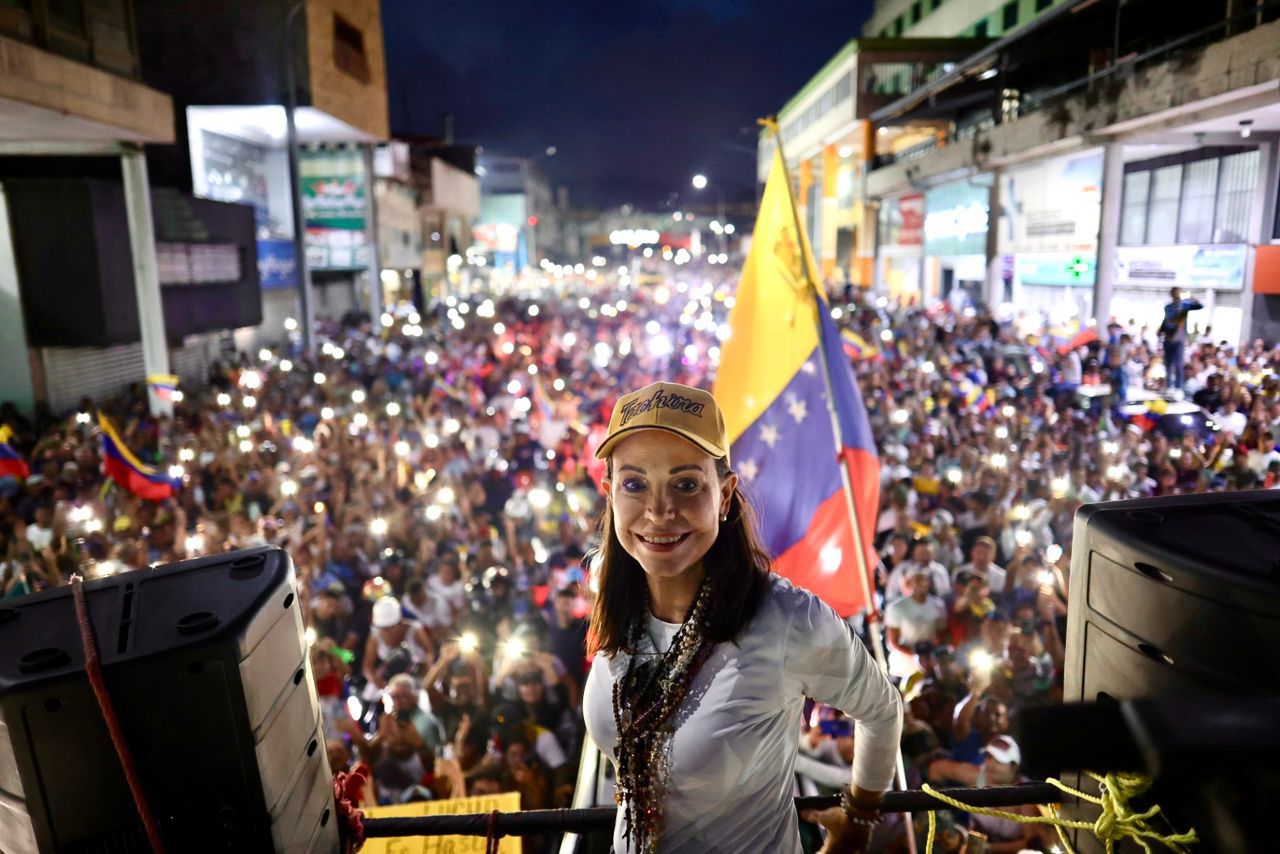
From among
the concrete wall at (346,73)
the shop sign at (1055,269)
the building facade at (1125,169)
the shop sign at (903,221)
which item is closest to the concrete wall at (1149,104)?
the building facade at (1125,169)

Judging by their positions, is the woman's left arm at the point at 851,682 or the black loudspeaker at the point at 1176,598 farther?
the woman's left arm at the point at 851,682

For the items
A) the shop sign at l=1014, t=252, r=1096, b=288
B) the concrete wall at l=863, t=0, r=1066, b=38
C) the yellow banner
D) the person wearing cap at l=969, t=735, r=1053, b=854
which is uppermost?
the concrete wall at l=863, t=0, r=1066, b=38

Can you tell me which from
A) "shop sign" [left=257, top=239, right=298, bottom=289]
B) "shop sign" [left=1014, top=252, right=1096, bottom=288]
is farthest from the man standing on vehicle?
"shop sign" [left=257, top=239, right=298, bottom=289]

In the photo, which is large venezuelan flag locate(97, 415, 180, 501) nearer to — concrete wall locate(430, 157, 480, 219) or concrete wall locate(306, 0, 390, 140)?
concrete wall locate(306, 0, 390, 140)

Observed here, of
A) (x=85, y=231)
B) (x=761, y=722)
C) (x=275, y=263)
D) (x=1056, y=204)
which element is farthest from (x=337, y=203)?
(x=761, y=722)

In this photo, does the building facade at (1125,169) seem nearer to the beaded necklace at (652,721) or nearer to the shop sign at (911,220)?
the shop sign at (911,220)

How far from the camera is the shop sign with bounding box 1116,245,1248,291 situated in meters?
22.3

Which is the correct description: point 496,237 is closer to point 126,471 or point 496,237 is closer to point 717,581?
point 126,471

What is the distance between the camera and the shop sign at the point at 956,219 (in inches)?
1244

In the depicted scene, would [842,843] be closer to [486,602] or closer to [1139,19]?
A: [486,602]

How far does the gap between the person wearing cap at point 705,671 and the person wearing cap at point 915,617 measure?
193 inches

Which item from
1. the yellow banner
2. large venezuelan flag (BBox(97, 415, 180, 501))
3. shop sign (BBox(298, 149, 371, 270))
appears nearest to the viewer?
the yellow banner

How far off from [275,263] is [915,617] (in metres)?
28.6

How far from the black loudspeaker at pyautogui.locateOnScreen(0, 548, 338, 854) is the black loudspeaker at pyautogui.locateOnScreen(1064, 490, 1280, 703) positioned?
176 cm
